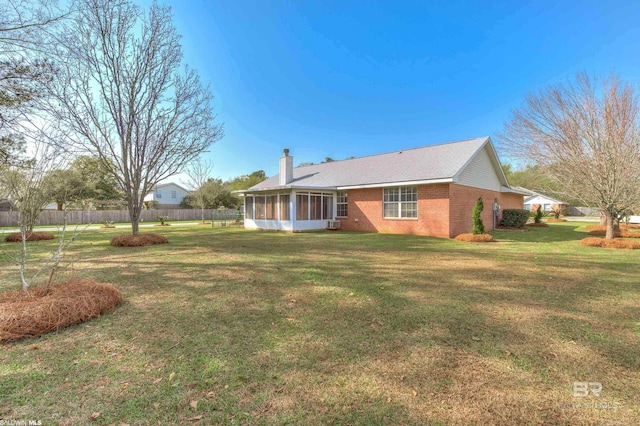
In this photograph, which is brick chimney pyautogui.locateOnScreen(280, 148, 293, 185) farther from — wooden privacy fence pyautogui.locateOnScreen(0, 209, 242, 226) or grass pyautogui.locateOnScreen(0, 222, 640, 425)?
grass pyautogui.locateOnScreen(0, 222, 640, 425)

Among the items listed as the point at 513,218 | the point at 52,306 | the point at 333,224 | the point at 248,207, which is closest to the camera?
the point at 52,306

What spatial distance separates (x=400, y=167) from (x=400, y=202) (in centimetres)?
243

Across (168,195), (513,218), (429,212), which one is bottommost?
(513,218)

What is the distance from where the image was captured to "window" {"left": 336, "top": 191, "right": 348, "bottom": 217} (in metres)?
17.8

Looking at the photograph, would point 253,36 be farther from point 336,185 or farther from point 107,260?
point 107,260

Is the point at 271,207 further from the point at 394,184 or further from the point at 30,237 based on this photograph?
the point at 30,237

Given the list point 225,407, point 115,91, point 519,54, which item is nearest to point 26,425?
point 225,407

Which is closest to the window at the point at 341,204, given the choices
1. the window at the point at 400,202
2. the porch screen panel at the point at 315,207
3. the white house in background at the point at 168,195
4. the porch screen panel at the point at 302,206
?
the porch screen panel at the point at 315,207

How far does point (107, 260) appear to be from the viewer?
8.05 m

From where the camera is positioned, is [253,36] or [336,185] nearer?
[253,36]

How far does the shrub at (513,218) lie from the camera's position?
1898 cm

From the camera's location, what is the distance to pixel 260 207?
18.8 metres

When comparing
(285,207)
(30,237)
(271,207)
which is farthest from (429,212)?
(30,237)

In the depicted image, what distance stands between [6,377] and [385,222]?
48.5 ft
